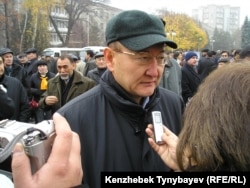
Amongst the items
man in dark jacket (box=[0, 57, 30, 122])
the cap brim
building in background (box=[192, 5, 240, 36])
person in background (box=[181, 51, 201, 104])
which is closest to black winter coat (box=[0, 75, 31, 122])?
man in dark jacket (box=[0, 57, 30, 122])

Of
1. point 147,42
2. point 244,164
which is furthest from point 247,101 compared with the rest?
point 147,42

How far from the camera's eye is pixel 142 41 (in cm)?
183

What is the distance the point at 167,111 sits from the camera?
2.14 meters

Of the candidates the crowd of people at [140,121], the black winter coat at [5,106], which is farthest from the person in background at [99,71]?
the crowd of people at [140,121]

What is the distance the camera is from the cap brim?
182 centimetres

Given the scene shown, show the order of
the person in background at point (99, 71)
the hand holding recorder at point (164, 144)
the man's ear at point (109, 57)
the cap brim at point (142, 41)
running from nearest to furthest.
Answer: the hand holding recorder at point (164, 144), the cap brim at point (142, 41), the man's ear at point (109, 57), the person in background at point (99, 71)

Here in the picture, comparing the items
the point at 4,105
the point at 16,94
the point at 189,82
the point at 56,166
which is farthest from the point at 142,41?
the point at 189,82

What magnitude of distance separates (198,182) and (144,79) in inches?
33.8

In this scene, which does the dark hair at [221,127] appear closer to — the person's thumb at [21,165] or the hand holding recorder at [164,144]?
the hand holding recorder at [164,144]

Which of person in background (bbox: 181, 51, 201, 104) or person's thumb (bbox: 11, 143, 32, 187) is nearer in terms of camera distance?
person's thumb (bbox: 11, 143, 32, 187)

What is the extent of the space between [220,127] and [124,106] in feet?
2.63

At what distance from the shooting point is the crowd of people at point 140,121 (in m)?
A: 1.02

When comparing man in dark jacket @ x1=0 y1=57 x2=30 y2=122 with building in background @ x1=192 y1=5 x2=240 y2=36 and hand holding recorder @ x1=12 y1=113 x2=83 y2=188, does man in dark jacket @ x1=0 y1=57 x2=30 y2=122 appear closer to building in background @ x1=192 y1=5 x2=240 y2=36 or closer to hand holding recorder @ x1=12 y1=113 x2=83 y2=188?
hand holding recorder @ x1=12 y1=113 x2=83 y2=188

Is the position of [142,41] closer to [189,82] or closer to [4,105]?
[4,105]
